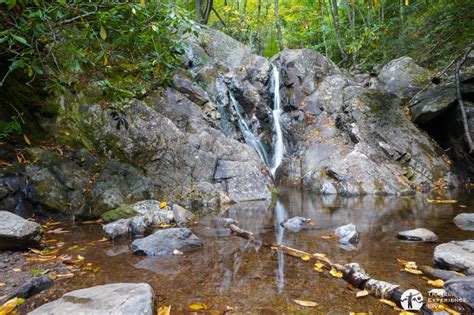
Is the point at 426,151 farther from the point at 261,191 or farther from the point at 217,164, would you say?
the point at 217,164

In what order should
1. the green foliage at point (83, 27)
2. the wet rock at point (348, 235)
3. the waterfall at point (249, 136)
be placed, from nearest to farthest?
the green foliage at point (83, 27) < the wet rock at point (348, 235) < the waterfall at point (249, 136)

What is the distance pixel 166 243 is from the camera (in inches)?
148

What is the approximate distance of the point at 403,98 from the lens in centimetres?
1224

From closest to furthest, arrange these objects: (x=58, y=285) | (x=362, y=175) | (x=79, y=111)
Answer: (x=58, y=285) < (x=79, y=111) < (x=362, y=175)

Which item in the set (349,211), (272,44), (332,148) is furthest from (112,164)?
(272,44)

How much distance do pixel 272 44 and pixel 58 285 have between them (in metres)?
22.6

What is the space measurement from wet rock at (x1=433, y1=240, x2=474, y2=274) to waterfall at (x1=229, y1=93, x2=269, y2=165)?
8.33m

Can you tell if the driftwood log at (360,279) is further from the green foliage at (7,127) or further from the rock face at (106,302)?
the green foliage at (7,127)

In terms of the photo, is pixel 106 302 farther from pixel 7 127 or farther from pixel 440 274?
pixel 7 127

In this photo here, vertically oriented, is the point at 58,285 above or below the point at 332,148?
below

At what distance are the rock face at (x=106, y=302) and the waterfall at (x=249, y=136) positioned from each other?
9.27 metres

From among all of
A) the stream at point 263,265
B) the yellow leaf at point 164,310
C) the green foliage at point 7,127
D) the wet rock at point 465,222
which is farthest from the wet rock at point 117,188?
the wet rock at point 465,222

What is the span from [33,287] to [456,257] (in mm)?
3687

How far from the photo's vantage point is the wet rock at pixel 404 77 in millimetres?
12328
